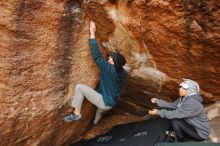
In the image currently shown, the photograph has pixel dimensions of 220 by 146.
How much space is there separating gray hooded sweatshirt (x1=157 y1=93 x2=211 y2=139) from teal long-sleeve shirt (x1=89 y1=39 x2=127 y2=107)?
0.74 m

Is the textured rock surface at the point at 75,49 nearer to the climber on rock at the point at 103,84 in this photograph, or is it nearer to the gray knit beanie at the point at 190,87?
the climber on rock at the point at 103,84

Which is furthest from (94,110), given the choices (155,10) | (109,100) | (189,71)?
(155,10)

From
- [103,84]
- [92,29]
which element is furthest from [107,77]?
[92,29]

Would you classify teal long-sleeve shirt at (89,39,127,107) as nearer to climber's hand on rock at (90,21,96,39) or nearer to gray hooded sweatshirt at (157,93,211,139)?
climber's hand on rock at (90,21,96,39)

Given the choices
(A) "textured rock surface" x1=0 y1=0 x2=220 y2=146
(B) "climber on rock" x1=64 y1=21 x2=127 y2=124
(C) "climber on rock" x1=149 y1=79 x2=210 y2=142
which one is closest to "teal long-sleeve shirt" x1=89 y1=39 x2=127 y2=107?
(B) "climber on rock" x1=64 y1=21 x2=127 y2=124

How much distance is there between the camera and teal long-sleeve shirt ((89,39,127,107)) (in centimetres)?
510

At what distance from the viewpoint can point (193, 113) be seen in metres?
4.85

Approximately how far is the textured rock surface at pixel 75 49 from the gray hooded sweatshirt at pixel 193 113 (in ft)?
1.77

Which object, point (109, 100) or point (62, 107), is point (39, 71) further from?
point (109, 100)

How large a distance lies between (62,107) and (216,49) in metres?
2.29

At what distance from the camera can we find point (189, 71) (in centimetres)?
525

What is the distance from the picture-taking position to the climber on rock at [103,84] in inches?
201

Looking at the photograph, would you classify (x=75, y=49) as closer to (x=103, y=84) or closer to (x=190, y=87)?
→ (x=103, y=84)

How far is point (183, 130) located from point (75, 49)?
1.87 metres
